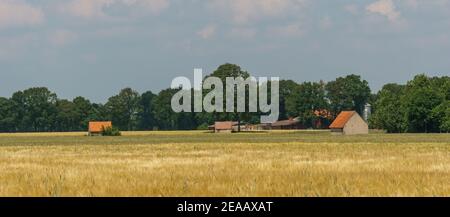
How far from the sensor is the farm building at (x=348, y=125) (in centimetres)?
14112

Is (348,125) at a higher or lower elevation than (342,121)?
lower

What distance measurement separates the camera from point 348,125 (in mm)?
142375

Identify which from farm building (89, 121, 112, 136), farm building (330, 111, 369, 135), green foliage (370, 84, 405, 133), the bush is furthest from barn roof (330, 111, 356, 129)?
farm building (89, 121, 112, 136)

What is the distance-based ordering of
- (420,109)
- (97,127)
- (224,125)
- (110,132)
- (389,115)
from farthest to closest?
1. (224,125)
2. (389,115)
3. (97,127)
4. (420,109)
5. (110,132)

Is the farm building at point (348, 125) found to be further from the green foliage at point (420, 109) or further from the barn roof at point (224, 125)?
the barn roof at point (224, 125)

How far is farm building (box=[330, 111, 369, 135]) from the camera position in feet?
463

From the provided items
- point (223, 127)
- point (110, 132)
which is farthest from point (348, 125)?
point (110, 132)

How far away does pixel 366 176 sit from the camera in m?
22.2

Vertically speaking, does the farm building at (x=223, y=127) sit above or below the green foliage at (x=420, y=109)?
below

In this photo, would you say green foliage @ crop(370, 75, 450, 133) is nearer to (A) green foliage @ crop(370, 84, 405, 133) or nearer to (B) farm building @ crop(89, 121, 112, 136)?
(A) green foliage @ crop(370, 84, 405, 133)

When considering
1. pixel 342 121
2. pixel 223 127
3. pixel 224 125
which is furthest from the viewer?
pixel 224 125

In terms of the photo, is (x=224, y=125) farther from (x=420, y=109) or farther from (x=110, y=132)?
(x=420, y=109)

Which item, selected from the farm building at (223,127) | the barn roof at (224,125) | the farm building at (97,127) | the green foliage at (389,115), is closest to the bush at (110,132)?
the farm building at (97,127)
